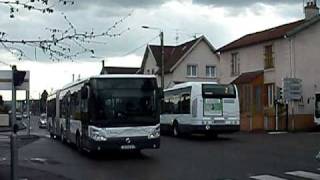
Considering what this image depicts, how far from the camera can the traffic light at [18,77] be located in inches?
478

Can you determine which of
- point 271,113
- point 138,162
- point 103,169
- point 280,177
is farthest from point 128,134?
point 271,113

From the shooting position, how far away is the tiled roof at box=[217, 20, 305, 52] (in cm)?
4446

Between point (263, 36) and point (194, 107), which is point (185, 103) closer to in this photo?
point (194, 107)

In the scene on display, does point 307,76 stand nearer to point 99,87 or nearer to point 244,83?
point 244,83

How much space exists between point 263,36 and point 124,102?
28.8m

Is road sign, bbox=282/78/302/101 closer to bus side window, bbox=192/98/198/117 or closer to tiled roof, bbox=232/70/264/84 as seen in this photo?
tiled roof, bbox=232/70/264/84

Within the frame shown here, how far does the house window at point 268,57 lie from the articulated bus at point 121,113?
25306 mm

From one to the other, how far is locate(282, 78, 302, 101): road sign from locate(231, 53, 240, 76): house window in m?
9.25

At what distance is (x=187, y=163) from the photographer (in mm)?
19172

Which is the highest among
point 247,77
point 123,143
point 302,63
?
point 302,63

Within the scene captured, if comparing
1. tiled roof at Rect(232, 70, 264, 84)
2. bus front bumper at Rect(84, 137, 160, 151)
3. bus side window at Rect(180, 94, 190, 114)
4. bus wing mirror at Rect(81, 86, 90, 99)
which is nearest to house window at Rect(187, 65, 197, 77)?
tiled roof at Rect(232, 70, 264, 84)

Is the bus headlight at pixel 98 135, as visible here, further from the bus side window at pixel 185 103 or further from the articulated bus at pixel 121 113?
the bus side window at pixel 185 103

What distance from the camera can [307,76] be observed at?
43.4 metres

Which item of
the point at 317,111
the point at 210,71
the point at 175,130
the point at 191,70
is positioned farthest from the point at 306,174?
the point at 210,71
